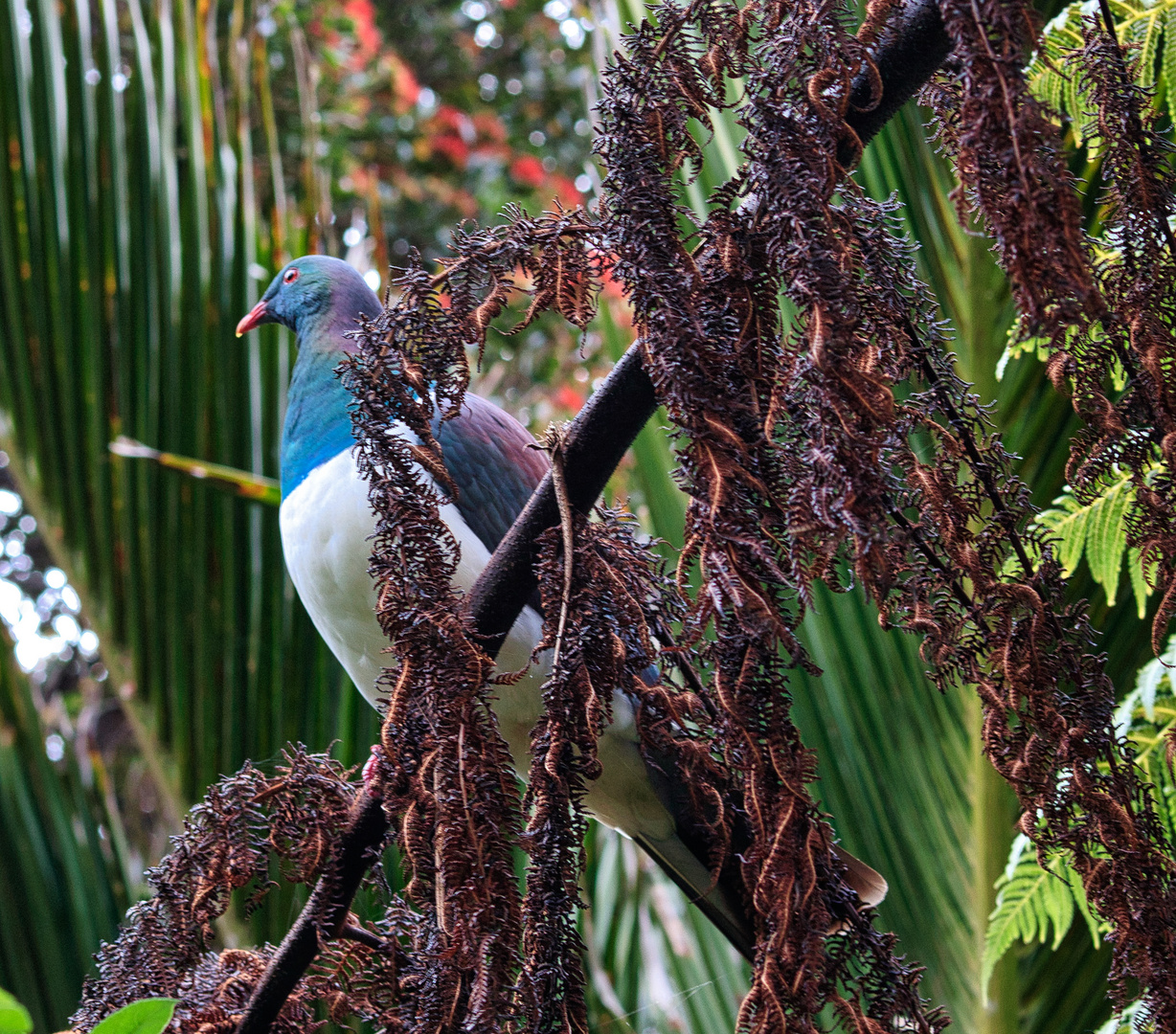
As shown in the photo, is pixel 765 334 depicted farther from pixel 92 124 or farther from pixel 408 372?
pixel 92 124

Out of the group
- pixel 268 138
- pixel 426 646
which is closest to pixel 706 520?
pixel 426 646

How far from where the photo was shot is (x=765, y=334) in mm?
853

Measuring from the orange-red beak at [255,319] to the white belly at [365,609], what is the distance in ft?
1.88

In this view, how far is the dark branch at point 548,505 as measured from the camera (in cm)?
86

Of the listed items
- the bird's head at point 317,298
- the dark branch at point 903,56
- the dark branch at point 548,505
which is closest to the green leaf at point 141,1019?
the dark branch at point 548,505

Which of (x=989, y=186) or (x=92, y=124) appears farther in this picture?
(x=92, y=124)

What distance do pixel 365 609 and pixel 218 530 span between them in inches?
28.3

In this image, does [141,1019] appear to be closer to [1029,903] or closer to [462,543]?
[462,543]

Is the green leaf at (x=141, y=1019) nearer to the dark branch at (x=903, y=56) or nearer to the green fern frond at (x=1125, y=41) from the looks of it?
the dark branch at (x=903, y=56)

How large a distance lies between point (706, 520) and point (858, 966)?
1.18 feet

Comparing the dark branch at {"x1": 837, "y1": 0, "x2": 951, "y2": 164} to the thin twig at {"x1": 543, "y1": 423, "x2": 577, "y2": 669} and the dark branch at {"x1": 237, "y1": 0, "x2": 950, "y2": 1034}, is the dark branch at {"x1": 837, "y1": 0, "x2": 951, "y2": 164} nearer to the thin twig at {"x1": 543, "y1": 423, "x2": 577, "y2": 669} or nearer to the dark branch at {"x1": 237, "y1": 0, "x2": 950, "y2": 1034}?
the dark branch at {"x1": 237, "y1": 0, "x2": 950, "y2": 1034}

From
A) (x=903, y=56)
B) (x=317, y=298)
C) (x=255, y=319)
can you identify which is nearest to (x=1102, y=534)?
(x=903, y=56)

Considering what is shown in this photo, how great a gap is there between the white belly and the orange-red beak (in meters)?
0.57

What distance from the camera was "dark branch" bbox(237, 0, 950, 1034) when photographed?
856 millimetres
